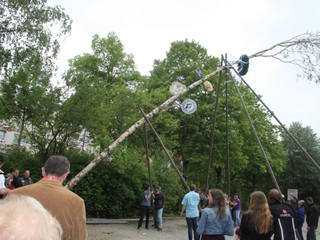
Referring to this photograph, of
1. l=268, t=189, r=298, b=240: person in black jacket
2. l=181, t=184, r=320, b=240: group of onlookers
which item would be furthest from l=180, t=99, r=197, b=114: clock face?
l=268, t=189, r=298, b=240: person in black jacket

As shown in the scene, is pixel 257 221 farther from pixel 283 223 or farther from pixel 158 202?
pixel 158 202

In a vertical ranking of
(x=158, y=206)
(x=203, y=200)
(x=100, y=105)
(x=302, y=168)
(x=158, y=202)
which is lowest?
(x=158, y=206)

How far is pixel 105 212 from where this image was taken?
19.5m

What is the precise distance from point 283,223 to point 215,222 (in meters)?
1.00

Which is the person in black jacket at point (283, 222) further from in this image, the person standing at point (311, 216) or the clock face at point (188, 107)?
the person standing at point (311, 216)

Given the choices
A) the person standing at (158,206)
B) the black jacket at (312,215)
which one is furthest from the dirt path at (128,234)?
the black jacket at (312,215)

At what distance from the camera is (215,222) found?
5.60 meters

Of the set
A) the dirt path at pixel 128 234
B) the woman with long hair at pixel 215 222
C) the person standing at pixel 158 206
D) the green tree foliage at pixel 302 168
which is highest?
the green tree foliage at pixel 302 168

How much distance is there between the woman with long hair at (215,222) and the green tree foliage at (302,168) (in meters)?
37.5

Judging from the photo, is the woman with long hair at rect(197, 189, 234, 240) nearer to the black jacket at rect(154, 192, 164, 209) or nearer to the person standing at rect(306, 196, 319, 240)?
the person standing at rect(306, 196, 319, 240)

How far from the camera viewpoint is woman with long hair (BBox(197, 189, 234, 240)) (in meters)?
5.59

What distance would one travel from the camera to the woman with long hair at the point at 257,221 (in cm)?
518

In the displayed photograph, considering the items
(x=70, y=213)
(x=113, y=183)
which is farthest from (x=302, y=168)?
(x=70, y=213)

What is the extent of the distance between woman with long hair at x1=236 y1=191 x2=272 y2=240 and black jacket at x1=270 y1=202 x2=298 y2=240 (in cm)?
22
